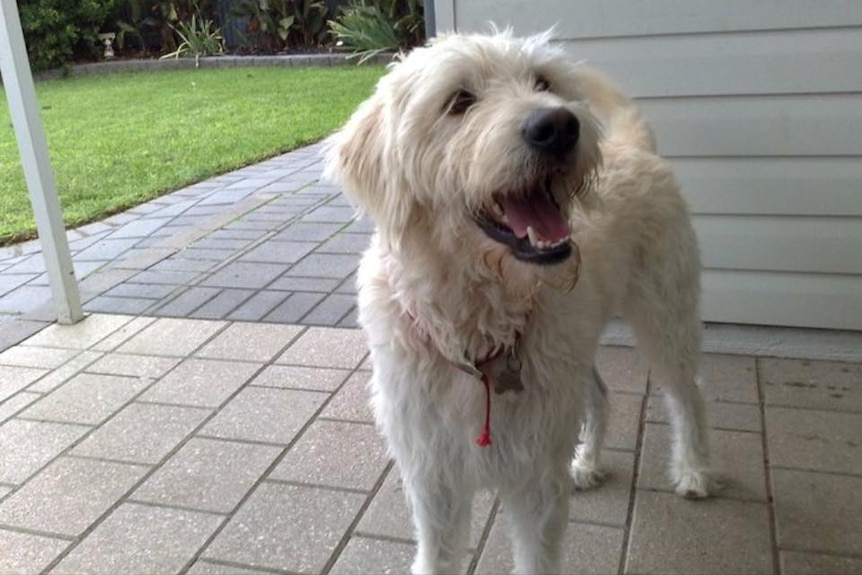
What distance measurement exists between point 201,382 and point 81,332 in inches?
45.7

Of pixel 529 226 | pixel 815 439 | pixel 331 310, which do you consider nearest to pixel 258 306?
pixel 331 310

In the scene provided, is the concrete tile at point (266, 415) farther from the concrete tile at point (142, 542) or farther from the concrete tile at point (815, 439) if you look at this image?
the concrete tile at point (815, 439)

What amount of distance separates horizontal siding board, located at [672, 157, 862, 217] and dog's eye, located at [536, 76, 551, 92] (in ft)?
7.20

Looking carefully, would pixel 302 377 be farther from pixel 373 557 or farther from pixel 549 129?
pixel 549 129

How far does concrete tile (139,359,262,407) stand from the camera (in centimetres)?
426

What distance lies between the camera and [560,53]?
7.92ft

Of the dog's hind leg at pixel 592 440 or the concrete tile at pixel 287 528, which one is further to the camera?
the dog's hind leg at pixel 592 440

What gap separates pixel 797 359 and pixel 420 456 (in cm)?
264

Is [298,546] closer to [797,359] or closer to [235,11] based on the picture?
[797,359]

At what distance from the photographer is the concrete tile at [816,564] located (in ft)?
9.36

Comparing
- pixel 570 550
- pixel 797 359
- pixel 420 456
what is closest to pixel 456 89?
pixel 420 456

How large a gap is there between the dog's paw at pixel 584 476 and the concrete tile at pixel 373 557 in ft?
2.34

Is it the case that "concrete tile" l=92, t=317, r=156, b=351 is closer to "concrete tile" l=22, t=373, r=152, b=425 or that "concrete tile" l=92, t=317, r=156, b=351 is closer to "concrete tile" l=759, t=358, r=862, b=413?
"concrete tile" l=22, t=373, r=152, b=425

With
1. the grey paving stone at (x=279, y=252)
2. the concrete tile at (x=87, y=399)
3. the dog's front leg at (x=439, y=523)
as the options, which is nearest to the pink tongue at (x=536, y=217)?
the dog's front leg at (x=439, y=523)
